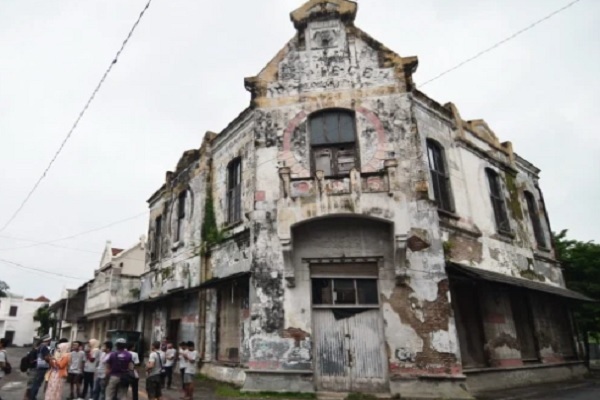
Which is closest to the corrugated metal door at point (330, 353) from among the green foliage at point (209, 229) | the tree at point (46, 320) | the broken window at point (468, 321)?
the broken window at point (468, 321)

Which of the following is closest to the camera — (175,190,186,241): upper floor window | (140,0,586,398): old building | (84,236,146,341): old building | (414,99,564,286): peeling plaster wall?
(140,0,586,398): old building

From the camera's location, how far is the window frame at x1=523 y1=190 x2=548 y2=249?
1767 cm

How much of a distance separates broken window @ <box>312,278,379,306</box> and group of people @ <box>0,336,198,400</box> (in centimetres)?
376

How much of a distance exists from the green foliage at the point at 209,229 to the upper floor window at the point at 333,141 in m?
4.85

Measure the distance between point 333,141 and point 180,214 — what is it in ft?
29.8

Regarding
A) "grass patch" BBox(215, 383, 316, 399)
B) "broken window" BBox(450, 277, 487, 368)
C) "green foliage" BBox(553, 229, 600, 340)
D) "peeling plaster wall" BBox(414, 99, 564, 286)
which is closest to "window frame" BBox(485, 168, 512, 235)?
"peeling plaster wall" BBox(414, 99, 564, 286)

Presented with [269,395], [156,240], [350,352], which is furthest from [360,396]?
[156,240]

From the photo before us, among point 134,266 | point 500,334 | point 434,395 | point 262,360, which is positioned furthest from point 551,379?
point 134,266

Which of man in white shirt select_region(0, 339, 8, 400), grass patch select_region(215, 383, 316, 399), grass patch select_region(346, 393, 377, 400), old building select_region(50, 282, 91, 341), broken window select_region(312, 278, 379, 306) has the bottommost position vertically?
grass patch select_region(346, 393, 377, 400)

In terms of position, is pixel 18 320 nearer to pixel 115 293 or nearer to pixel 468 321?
pixel 115 293

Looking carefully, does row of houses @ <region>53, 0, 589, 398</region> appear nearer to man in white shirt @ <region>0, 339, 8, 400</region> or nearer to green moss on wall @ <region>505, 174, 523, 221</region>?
green moss on wall @ <region>505, 174, 523, 221</region>

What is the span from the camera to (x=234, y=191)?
14930mm

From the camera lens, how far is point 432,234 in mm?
11227

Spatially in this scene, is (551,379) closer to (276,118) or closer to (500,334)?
(500,334)
